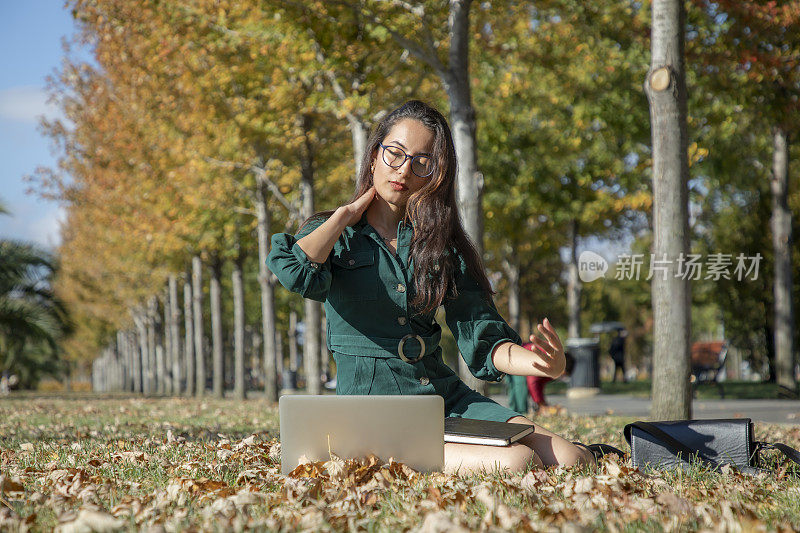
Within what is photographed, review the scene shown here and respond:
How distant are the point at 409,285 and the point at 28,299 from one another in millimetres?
20490

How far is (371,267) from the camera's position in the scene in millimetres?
3939

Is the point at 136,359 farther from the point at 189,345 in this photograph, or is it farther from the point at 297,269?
the point at 297,269

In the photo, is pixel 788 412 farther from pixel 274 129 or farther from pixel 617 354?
pixel 617 354

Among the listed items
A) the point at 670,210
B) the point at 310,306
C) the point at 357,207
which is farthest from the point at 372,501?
the point at 310,306

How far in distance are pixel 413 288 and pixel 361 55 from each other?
8.59 m

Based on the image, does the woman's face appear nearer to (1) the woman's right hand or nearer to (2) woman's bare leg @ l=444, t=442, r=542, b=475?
(1) the woman's right hand

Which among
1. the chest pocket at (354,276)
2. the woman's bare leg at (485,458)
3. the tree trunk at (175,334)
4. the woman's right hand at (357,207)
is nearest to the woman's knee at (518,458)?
the woman's bare leg at (485,458)

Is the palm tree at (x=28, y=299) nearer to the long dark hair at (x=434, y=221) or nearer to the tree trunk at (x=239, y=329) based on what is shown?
the tree trunk at (x=239, y=329)

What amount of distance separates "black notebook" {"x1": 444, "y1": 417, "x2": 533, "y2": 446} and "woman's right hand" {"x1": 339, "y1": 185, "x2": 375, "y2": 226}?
3.54 feet

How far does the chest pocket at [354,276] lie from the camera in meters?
3.88

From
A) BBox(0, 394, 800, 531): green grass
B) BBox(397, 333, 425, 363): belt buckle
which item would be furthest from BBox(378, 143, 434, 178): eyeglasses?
BBox(0, 394, 800, 531): green grass

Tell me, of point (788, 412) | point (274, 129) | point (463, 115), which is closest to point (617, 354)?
point (788, 412)

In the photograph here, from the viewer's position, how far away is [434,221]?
396 centimetres

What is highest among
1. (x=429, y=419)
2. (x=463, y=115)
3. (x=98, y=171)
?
(x=98, y=171)
